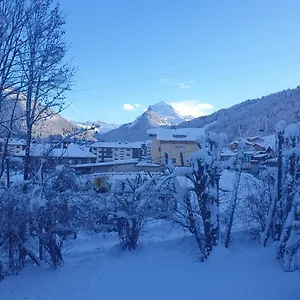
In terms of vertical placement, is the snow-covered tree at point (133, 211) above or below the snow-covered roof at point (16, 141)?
below

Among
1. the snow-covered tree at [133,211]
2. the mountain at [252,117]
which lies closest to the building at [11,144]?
the snow-covered tree at [133,211]

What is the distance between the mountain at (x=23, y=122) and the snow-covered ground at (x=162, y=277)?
324 centimetres

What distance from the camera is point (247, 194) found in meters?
9.45

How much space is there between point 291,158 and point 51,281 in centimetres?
603

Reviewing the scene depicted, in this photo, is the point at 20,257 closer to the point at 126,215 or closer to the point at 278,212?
the point at 126,215

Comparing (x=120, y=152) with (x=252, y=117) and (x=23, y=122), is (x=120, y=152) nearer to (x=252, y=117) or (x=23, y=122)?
(x=252, y=117)

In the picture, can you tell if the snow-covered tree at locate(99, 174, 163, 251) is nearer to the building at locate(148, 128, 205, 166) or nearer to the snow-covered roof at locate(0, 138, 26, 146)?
the snow-covered roof at locate(0, 138, 26, 146)

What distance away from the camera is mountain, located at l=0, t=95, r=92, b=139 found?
24.4ft

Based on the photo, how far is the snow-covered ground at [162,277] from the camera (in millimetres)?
5836

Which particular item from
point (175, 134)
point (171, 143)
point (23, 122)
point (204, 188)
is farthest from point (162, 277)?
point (175, 134)

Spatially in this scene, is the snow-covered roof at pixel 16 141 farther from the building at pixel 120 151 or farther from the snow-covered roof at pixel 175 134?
the building at pixel 120 151

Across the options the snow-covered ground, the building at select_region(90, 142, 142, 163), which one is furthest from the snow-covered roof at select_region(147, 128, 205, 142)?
the snow-covered ground

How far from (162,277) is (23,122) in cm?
489

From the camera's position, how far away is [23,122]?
321 inches
